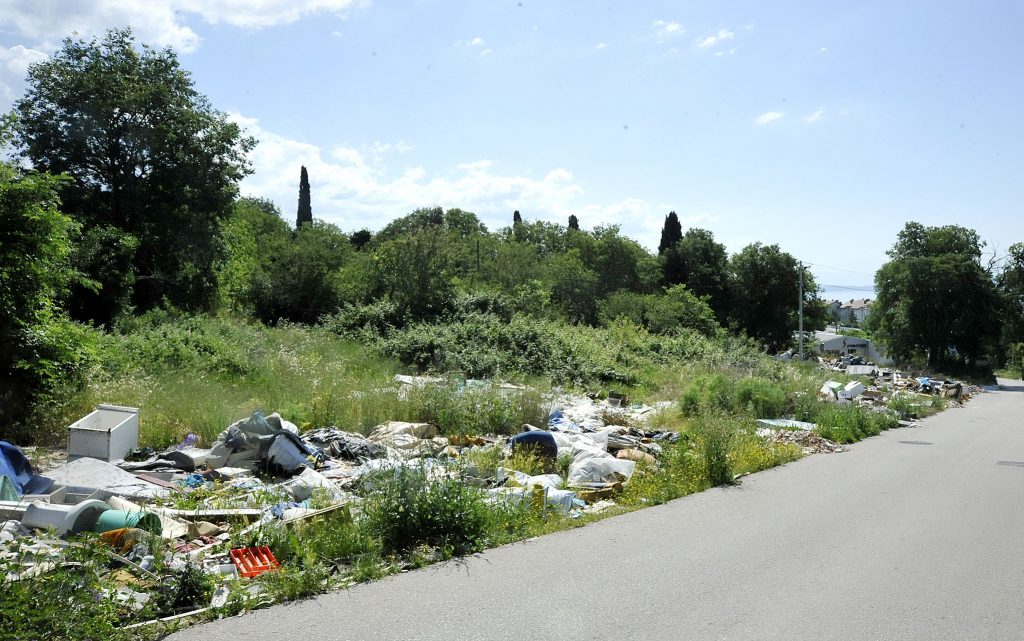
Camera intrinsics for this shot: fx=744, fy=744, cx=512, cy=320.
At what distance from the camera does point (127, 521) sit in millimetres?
6551

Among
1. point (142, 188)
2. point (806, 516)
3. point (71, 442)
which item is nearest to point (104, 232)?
point (142, 188)

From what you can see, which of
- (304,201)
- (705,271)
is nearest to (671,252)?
(705,271)

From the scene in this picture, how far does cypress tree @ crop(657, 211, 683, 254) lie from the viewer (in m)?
71.9

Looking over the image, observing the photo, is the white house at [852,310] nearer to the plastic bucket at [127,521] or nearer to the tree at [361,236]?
the tree at [361,236]

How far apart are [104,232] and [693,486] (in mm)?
22890

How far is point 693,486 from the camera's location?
10.4 metres

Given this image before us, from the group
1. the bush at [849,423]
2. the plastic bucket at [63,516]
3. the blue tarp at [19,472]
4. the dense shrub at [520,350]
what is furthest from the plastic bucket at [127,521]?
the dense shrub at [520,350]

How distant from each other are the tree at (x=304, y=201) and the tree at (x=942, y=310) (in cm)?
5117

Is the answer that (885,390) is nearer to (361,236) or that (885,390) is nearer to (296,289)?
(296,289)

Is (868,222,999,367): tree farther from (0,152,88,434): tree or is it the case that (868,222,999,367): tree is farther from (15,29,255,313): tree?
(0,152,88,434): tree

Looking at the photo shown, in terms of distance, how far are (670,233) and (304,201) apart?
34.8 metres

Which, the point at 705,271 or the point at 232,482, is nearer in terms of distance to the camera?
the point at 232,482

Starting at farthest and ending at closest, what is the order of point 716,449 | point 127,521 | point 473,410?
point 473,410, point 716,449, point 127,521

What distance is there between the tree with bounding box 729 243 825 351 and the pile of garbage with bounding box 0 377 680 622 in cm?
5762
